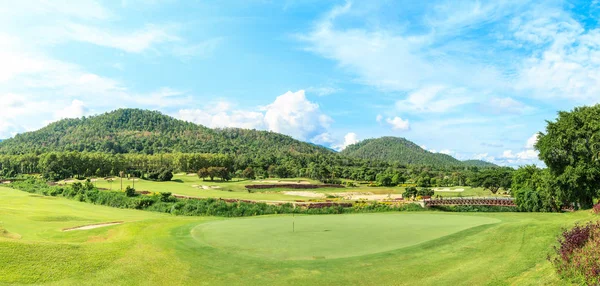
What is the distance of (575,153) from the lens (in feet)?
135

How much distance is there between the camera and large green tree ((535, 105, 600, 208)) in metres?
39.2

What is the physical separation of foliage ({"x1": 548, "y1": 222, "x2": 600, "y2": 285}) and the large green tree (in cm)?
3266

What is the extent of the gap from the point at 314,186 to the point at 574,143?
70.9 m

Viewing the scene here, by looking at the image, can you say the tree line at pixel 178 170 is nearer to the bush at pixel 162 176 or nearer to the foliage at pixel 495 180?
the bush at pixel 162 176

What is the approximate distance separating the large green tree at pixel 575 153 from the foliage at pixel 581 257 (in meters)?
32.7

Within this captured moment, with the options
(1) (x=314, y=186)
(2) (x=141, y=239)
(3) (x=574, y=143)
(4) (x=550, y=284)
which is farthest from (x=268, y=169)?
(4) (x=550, y=284)

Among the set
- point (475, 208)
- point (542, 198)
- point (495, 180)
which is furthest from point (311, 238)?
point (495, 180)

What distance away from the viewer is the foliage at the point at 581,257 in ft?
32.9

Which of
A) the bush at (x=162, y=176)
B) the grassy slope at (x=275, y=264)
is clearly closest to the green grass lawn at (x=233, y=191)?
the bush at (x=162, y=176)

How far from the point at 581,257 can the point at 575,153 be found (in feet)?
123

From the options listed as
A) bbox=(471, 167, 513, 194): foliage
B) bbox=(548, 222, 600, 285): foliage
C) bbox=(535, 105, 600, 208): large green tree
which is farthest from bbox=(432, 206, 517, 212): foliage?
bbox=(471, 167, 513, 194): foliage

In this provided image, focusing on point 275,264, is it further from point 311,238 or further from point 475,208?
point 475,208

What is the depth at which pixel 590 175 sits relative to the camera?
3900 cm

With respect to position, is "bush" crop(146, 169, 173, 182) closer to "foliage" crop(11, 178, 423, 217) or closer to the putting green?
"foliage" crop(11, 178, 423, 217)
